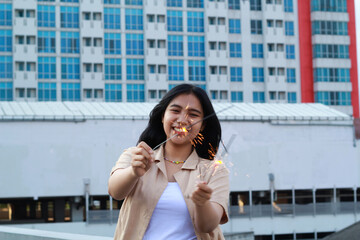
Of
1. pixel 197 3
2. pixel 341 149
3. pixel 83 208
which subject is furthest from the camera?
pixel 197 3

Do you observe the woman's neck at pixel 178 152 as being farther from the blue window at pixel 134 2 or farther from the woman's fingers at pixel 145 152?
the blue window at pixel 134 2

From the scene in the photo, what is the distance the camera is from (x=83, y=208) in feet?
108

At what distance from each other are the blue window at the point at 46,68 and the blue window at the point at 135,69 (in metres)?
7.02

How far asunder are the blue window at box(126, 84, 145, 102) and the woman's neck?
54.1m

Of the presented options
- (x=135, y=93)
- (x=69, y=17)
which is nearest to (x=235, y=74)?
(x=135, y=93)

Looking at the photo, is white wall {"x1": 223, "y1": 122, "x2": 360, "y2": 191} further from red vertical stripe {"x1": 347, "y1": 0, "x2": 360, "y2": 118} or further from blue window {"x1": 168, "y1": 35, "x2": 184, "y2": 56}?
red vertical stripe {"x1": 347, "y1": 0, "x2": 360, "y2": 118}

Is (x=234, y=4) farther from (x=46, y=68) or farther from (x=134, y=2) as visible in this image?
(x=46, y=68)

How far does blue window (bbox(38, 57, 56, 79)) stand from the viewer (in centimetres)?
5547

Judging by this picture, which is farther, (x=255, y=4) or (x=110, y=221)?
(x=255, y=4)

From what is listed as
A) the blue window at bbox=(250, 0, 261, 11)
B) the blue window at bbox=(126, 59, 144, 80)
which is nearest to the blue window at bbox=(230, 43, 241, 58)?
the blue window at bbox=(250, 0, 261, 11)

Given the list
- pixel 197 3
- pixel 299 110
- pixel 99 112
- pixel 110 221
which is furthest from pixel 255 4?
pixel 110 221

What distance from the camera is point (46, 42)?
56.0 m

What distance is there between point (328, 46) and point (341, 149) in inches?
1114

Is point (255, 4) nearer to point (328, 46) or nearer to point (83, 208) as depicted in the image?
point (328, 46)
